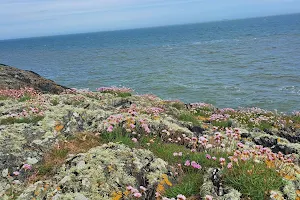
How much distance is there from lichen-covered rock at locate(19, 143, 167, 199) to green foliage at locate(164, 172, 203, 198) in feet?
1.63

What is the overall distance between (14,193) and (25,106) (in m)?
5.28

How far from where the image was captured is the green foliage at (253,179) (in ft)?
18.8

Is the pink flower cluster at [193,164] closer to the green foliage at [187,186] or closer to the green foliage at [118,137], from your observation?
the green foliage at [187,186]

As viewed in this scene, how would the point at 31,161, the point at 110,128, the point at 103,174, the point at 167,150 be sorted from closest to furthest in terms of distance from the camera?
the point at 103,174 < the point at 31,161 < the point at 167,150 < the point at 110,128

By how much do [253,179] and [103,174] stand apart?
10.4 feet

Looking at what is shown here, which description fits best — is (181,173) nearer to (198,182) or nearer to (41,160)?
(198,182)

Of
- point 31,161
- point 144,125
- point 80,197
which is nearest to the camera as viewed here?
point 80,197

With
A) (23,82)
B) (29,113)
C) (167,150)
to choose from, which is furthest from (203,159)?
(23,82)

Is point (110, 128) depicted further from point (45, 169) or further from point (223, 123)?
point (223, 123)

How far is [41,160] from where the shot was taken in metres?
7.63

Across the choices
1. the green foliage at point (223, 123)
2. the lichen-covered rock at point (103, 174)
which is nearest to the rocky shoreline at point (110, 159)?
the lichen-covered rock at point (103, 174)

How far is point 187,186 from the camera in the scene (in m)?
6.34

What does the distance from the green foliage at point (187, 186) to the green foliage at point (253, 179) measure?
65cm

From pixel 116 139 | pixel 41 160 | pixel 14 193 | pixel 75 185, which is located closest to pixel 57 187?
pixel 75 185
